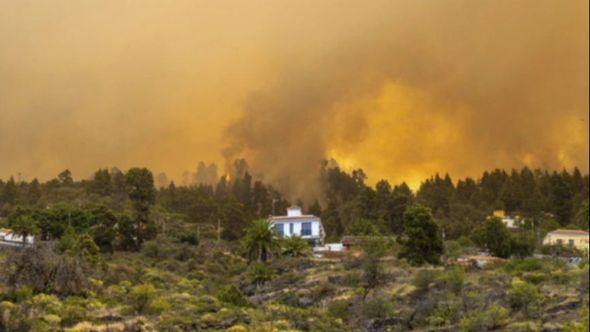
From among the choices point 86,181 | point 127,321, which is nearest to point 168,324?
point 127,321

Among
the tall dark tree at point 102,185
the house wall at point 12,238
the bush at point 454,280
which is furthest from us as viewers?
the tall dark tree at point 102,185

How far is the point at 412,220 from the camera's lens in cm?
5459

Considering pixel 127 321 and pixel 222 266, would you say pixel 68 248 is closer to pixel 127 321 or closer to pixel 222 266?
pixel 222 266

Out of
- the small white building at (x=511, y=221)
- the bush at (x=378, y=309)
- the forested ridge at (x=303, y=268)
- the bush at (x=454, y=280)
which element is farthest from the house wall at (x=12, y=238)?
the small white building at (x=511, y=221)

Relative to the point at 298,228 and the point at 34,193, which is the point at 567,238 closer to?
the point at 298,228

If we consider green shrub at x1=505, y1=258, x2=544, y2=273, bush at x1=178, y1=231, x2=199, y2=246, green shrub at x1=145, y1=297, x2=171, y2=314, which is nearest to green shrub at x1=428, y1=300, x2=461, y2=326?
green shrub at x1=505, y1=258, x2=544, y2=273

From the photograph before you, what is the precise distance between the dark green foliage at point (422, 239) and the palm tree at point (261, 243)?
1646 cm

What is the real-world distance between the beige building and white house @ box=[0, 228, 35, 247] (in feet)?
171

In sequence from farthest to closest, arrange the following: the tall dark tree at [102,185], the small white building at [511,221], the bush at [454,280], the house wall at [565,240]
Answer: the tall dark tree at [102,185]
the small white building at [511,221]
the house wall at [565,240]
the bush at [454,280]

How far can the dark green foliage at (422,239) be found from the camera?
53812 mm

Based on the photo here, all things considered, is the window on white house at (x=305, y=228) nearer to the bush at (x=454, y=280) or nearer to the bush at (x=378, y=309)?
the bush at (x=454, y=280)

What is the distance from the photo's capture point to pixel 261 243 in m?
66.6

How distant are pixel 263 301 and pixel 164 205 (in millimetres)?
58643

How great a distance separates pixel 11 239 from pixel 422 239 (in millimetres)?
47266
